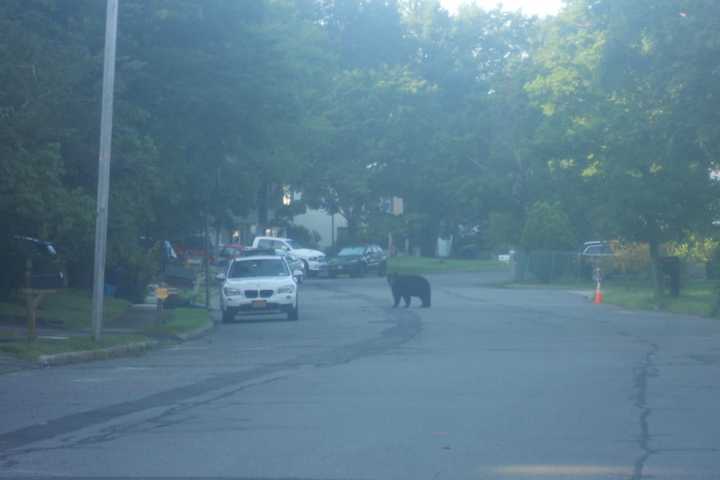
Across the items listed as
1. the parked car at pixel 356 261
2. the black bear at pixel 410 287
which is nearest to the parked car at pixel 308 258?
the parked car at pixel 356 261

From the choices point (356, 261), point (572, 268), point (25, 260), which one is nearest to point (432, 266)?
point (356, 261)

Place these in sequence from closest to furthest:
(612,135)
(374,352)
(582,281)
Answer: (374,352) < (612,135) < (582,281)

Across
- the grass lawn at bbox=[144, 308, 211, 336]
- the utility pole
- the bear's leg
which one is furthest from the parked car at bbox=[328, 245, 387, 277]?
the utility pole

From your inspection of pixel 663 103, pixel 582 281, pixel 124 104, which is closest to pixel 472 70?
pixel 582 281

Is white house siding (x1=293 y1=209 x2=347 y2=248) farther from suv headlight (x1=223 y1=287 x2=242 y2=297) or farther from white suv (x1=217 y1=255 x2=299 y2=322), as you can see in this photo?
suv headlight (x1=223 y1=287 x2=242 y2=297)

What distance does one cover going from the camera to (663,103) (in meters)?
27.8

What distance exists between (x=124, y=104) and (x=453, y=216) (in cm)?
5361

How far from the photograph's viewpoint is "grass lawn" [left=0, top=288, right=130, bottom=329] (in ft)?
84.8

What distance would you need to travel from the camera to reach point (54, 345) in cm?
1945

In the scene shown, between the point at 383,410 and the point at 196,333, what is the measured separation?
13.4 m

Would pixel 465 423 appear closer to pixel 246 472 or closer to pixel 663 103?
pixel 246 472

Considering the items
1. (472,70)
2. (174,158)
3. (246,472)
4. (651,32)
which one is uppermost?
(472,70)

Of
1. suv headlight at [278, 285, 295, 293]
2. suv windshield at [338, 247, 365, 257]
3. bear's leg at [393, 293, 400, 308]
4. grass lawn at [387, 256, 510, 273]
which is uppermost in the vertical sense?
suv windshield at [338, 247, 365, 257]

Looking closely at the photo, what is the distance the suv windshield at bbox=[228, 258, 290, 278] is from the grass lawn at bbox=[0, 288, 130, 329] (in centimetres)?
328
